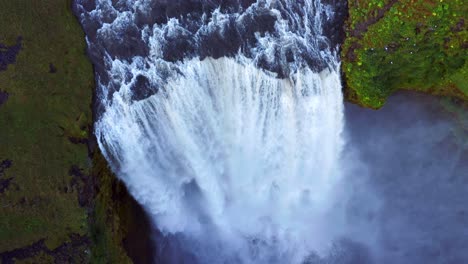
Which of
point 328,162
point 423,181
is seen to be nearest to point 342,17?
point 328,162

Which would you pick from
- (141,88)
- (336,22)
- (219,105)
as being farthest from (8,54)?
(336,22)

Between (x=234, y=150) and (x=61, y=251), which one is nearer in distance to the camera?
(x=61, y=251)

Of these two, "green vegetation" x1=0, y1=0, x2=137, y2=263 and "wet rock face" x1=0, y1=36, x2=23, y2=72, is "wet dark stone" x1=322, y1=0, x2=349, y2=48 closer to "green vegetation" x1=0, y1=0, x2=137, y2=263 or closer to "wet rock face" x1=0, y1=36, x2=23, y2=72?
"green vegetation" x1=0, y1=0, x2=137, y2=263

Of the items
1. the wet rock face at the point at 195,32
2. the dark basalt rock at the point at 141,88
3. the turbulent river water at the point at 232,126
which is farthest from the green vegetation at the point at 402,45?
the dark basalt rock at the point at 141,88

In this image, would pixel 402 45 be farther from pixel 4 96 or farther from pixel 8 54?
pixel 4 96

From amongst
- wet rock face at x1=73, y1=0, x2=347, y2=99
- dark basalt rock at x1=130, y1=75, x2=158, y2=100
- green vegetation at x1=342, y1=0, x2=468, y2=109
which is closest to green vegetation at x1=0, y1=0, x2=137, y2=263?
wet rock face at x1=73, y1=0, x2=347, y2=99
